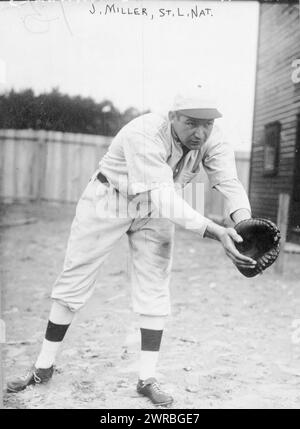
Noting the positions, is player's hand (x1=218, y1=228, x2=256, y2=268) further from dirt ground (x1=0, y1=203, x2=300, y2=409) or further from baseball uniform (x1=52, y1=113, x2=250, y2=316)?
dirt ground (x1=0, y1=203, x2=300, y2=409)

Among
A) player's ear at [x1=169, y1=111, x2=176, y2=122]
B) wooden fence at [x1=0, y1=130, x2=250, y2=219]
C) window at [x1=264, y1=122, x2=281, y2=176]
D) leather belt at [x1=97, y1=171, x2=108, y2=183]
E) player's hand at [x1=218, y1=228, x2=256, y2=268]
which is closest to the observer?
player's hand at [x1=218, y1=228, x2=256, y2=268]

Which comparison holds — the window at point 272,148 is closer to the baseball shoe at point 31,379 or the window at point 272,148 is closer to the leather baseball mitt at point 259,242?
the leather baseball mitt at point 259,242

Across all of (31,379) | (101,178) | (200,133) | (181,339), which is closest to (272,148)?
(181,339)

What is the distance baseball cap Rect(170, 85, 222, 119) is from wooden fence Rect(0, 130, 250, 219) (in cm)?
448

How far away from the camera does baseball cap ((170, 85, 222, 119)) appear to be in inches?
87.3

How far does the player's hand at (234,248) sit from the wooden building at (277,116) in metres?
3.87

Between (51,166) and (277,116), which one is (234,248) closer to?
(277,116)

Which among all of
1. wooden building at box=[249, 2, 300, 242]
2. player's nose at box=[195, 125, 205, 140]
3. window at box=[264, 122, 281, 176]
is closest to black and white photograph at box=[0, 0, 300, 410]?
player's nose at box=[195, 125, 205, 140]

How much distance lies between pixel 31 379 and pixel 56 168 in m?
5.53

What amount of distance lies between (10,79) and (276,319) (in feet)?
7.84

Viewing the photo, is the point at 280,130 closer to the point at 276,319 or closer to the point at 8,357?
the point at 276,319

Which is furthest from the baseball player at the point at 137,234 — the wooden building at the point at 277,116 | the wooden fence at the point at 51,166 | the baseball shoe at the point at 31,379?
the wooden fence at the point at 51,166

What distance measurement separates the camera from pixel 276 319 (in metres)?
3.69
